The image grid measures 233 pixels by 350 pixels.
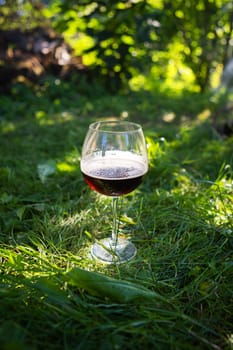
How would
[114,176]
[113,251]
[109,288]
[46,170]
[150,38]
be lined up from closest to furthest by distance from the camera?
[109,288] → [114,176] → [113,251] → [46,170] → [150,38]

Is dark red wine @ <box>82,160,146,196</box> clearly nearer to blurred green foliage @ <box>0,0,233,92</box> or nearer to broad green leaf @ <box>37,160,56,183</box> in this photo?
broad green leaf @ <box>37,160,56,183</box>

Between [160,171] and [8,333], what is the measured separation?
1.58 meters

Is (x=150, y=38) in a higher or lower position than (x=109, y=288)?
higher

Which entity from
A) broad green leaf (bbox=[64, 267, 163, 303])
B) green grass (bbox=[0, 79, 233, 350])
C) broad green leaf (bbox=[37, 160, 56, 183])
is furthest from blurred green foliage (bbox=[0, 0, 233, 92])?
broad green leaf (bbox=[64, 267, 163, 303])

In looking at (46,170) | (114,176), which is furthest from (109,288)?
(46,170)

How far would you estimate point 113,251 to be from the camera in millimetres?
1593

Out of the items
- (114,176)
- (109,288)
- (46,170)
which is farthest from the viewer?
(46,170)

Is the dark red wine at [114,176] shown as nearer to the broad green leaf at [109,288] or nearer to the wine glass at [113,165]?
the wine glass at [113,165]

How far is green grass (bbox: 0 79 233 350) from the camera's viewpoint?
1.12 meters

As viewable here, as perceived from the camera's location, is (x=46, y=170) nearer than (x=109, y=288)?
No

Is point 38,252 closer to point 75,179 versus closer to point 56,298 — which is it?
point 56,298

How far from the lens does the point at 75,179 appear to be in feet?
7.76

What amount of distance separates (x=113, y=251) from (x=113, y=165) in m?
0.39

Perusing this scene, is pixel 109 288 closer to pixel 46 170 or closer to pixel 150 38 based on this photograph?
pixel 46 170
